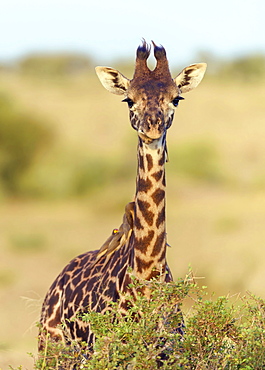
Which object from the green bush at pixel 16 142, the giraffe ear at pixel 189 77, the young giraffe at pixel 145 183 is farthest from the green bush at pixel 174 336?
the green bush at pixel 16 142

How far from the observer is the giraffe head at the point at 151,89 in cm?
616

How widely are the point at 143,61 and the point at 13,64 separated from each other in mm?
55787

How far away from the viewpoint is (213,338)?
19.4 ft

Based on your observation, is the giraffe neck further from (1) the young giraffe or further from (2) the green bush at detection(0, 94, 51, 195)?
(2) the green bush at detection(0, 94, 51, 195)

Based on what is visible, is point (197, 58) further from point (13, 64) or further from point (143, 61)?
point (143, 61)

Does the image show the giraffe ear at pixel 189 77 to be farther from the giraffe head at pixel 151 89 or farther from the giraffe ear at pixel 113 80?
the giraffe ear at pixel 113 80

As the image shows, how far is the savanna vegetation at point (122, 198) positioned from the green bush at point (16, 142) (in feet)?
0.16

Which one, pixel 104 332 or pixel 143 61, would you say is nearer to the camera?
pixel 104 332

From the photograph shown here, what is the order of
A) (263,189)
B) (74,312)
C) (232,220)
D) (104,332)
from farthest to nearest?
1. (263,189)
2. (232,220)
3. (74,312)
4. (104,332)

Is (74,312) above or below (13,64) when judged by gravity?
below

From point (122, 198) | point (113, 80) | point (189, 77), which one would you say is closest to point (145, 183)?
point (113, 80)

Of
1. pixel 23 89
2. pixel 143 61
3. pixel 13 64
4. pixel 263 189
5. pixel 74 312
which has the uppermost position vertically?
pixel 13 64

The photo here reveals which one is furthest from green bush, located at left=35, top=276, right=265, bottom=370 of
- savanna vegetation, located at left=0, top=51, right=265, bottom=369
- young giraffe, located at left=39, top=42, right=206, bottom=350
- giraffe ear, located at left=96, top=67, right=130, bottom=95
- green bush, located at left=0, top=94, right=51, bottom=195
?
green bush, located at left=0, top=94, right=51, bottom=195

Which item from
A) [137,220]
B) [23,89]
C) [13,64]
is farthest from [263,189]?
[13,64]
